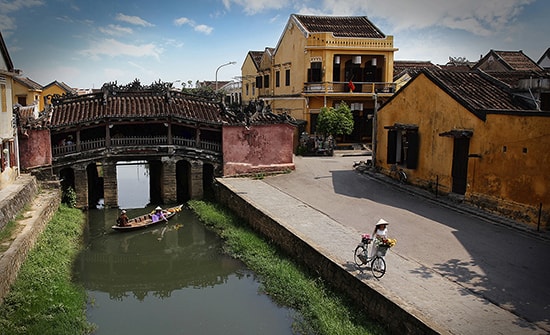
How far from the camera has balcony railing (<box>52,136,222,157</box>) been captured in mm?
21000

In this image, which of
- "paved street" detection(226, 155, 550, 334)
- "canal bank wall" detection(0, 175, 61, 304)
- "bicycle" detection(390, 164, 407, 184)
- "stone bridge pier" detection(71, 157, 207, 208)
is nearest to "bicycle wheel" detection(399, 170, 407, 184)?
"bicycle" detection(390, 164, 407, 184)

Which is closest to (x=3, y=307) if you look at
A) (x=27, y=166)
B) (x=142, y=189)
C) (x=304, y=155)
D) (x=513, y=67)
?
(x=27, y=166)

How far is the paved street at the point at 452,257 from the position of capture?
8.74m

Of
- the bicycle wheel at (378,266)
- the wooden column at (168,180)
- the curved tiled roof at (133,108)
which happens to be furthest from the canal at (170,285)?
the curved tiled roof at (133,108)

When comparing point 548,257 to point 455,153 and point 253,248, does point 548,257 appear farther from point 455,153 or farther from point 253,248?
point 253,248

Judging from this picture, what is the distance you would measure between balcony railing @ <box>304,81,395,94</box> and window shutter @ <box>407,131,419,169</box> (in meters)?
12.7

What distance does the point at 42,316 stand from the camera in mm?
10273

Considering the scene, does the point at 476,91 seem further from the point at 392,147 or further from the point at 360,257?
the point at 360,257

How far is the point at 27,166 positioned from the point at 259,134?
10028mm

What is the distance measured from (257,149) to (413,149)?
25.0 ft

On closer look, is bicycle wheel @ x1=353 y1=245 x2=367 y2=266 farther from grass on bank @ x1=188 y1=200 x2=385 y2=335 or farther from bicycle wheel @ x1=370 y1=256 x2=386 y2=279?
grass on bank @ x1=188 y1=200 x2=385 y2=335

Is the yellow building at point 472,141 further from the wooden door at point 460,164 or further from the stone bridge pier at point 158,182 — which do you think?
the stone bridge pier at point 158,182

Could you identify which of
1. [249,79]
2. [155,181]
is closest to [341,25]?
[249,79]

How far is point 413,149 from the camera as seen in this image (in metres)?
18.8
